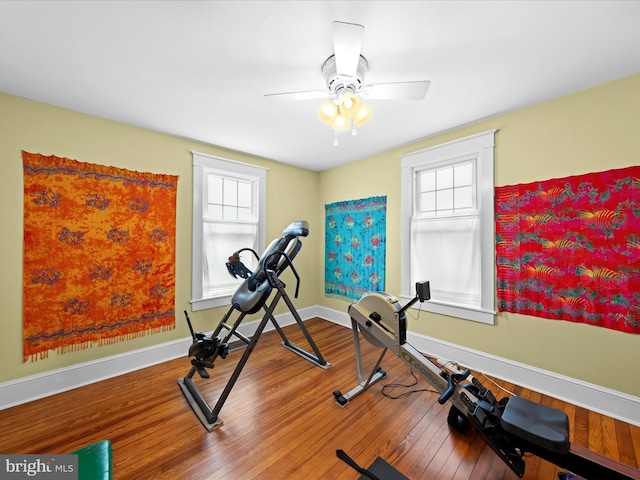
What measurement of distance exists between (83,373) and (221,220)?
2.04 metres

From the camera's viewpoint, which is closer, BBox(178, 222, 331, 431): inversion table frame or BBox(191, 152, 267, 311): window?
BBox(178, 222, 331, 431): inversion table frame

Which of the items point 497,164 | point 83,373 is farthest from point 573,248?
point 83,373

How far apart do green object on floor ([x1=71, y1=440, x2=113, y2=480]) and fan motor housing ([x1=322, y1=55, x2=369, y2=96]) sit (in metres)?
2.17

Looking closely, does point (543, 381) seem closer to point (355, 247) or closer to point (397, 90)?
point (355, 247)

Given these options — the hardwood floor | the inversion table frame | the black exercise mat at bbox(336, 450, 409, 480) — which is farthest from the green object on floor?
the black exercise mat at bbox(336, 450, 409, 480)

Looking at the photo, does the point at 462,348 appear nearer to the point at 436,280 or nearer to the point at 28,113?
the point at 436,280

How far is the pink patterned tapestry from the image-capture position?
190 centimetres

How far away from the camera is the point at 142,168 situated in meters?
2.73

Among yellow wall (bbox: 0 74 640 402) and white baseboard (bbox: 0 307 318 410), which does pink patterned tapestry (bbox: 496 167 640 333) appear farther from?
white baseboard (bbox: 0 307 318 410)

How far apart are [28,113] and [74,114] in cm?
30

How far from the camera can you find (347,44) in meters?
1.29

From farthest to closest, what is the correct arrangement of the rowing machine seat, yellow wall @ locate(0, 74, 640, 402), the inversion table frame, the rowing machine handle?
yellow wall @ locate(0, 74, 640, 402) < the inversion table frame < the rowing machine handle < the rowing machine seat

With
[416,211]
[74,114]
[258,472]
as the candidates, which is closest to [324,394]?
[258,472]

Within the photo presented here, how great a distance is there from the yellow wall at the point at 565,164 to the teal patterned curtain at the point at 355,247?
1038 mm
